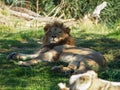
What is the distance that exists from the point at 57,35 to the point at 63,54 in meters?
0.56

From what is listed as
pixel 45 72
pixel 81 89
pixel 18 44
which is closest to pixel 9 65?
pixel 45 72

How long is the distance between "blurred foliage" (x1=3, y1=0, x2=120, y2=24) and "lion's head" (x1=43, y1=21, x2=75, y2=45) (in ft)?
34.7

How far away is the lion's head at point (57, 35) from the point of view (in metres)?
9.05

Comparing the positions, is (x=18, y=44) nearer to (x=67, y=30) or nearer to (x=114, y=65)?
(x=67, y=30)

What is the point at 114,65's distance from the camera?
866 centimetres

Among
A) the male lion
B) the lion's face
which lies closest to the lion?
the male lion

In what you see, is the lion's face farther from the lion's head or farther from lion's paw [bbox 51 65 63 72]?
lion's paw [bbox 51 65 63 72]

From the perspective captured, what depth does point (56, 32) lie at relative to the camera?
9.02 m

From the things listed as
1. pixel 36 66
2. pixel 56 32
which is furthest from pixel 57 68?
pixel 56 32

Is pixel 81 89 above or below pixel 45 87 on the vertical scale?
above

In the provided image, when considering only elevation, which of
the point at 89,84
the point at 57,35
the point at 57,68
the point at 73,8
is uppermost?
the point at 89,84

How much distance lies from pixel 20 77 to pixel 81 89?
3.15m

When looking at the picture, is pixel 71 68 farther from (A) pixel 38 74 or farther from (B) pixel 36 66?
(B) pixel 36 66

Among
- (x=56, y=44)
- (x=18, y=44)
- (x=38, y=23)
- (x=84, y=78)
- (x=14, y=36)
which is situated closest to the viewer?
(x=84, y=78)
